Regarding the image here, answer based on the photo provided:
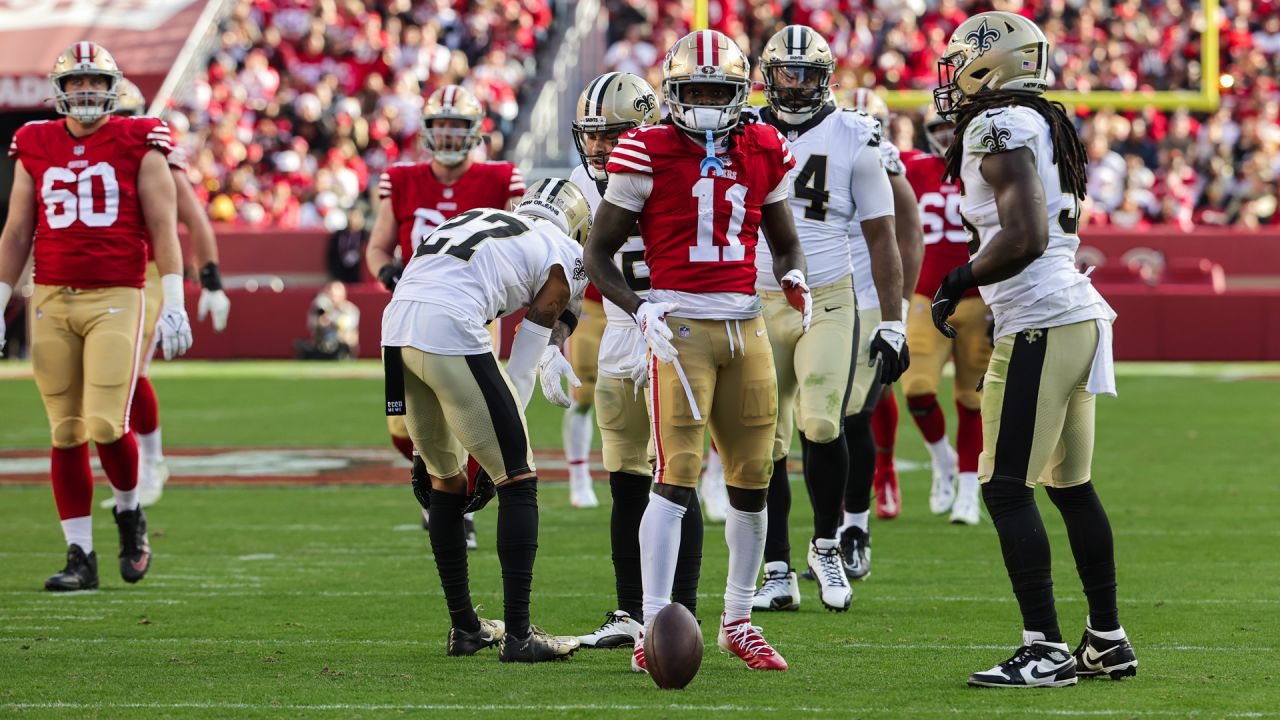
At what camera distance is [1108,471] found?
10.2m

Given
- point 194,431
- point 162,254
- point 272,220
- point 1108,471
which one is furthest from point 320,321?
point 162,254

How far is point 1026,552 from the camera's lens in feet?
15.4

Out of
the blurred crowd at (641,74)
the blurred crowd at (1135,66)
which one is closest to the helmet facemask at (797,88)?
the blurred crowd at (641,74)

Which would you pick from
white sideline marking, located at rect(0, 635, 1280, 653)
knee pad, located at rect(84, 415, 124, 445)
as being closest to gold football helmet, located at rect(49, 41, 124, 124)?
knee pad, located at rect(84, 415, 124, 445)

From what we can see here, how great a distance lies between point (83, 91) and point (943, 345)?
13.2ft

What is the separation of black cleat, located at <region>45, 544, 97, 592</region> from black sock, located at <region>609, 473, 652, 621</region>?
2.28 metres

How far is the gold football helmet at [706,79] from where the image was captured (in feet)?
15.7

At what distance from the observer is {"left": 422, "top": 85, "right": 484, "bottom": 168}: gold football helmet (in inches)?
306

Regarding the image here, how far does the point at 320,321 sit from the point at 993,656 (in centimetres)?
1497

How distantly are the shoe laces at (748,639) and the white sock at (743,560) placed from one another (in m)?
0.03

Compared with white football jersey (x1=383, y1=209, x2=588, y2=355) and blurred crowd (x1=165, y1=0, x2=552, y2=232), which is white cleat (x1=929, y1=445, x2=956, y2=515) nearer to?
white football jersey (x1=383, y1=209, x2=588, y2=355)

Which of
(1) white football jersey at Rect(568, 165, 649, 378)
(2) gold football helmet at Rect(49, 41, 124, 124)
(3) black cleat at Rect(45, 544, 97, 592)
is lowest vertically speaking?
(3) black cleat at Rect(45, 544, 97, 592)

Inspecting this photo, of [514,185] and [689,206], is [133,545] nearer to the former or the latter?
[514,185]

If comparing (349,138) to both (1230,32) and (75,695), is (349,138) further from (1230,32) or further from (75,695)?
(75,695)
